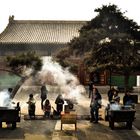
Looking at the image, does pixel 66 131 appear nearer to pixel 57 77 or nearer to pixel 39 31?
pixel 57 77

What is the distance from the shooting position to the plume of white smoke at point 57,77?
3466 cm

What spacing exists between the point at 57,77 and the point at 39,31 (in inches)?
674

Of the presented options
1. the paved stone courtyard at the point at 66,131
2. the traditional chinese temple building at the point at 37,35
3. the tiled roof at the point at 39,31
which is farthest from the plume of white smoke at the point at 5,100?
the tiled roof at the point at 39,31

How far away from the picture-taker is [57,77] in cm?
3712

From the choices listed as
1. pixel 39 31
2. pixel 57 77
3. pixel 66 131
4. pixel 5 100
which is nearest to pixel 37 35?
pixel 39 31

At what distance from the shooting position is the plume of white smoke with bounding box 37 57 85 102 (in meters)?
34.7

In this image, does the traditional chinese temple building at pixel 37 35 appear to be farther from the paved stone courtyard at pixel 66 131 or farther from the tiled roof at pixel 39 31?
the paved stone courtyard at pixel 66 131

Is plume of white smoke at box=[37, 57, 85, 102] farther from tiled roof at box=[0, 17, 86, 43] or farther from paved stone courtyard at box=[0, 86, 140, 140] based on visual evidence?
paved stone courtyard at box=[0, 86, 140, 140]

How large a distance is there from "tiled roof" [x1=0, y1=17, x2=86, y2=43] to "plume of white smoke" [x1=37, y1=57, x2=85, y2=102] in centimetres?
1043

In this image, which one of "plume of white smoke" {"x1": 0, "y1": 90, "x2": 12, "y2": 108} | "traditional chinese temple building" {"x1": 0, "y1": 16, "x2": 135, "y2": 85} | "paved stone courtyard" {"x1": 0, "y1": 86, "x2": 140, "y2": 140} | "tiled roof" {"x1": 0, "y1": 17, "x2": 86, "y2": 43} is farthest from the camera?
"tiled roof" {"x1": 0, "y1": 17, "x2": 86, "y2": 43}

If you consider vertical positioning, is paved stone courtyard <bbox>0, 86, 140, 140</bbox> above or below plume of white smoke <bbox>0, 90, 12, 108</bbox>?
below

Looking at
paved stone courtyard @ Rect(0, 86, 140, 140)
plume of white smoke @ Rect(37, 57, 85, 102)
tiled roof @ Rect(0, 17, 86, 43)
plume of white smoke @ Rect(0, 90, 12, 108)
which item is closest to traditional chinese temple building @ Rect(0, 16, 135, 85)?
tiled roof @ Rect(0, 17, 86, 43)

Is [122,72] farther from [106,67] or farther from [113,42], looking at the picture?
[113,42]

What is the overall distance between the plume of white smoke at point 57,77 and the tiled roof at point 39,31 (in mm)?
10431
